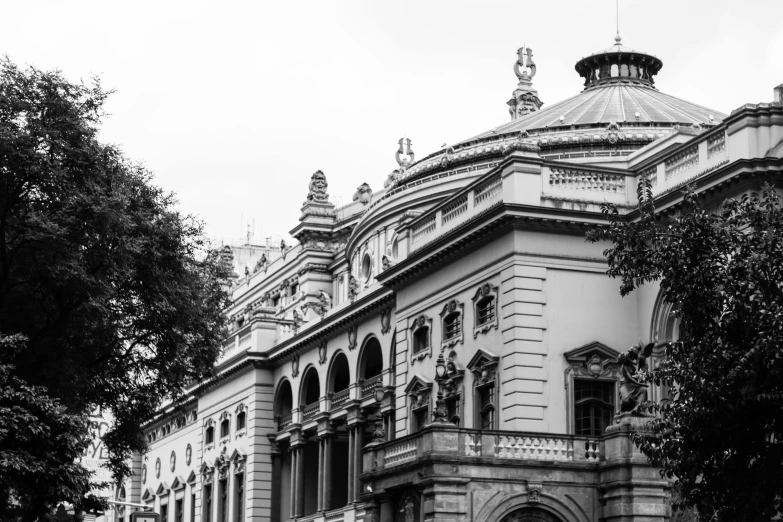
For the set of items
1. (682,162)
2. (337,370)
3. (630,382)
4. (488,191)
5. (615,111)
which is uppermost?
(615,111)

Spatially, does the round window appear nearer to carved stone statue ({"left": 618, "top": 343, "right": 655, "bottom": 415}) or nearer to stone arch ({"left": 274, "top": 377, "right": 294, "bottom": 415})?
stone arch ({"left": 274, "top": 377, "right": 294, "bottom": 415})

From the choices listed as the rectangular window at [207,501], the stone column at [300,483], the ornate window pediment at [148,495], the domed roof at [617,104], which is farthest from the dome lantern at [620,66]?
the ornate window pediment at [148,495]

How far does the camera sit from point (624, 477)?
3784 centimetres

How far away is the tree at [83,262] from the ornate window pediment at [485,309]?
8.60 metres

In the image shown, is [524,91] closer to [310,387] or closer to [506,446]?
[310,387]

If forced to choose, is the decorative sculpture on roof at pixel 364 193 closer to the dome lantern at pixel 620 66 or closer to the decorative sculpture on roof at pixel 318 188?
the decorative sculpture on roof at pixel 318 188

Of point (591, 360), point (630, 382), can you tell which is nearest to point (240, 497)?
point (591, 360)

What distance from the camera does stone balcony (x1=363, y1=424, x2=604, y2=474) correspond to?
38188 millimetres

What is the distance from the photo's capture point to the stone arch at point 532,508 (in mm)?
38062

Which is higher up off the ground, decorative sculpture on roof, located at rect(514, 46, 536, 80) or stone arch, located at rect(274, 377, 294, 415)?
decorative sculpture on roof, located at rect(514, 46, 536, 80)

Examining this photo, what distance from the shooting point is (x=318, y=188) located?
87750 millimetres

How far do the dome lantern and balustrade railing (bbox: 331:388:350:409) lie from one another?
18.8 m

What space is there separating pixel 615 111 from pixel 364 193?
2589 cm

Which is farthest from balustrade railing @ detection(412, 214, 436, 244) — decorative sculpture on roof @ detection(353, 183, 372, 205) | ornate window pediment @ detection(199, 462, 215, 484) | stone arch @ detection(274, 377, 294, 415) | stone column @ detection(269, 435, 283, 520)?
decorative sculpture on roof @ detection(353, 183, 372, 205)
